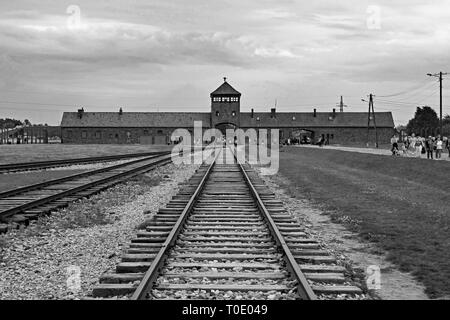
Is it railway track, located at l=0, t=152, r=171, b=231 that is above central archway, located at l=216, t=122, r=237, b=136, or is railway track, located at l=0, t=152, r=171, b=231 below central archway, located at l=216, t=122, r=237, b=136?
below

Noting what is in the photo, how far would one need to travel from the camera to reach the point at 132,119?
117m

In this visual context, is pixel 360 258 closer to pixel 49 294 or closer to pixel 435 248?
pixel 435 248

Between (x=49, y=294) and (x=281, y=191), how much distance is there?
45.1 feet

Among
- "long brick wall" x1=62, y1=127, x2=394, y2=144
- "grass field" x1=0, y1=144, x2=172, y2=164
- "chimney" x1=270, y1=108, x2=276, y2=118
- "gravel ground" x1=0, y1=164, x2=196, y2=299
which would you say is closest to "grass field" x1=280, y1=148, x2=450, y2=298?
"gravel ground" x1=0, y1=164, x2=196, y2=299

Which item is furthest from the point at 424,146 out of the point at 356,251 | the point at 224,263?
the point at 224,263

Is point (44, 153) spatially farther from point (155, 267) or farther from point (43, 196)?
point (155, 267)

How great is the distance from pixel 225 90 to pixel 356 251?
368 ft

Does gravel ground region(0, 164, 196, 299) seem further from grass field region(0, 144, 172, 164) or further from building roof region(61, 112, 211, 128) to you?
building roof region(61, 112, 211, 128)

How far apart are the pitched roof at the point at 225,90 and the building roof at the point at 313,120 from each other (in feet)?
17.7

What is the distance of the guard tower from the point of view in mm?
119438

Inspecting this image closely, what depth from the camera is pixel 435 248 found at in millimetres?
9562

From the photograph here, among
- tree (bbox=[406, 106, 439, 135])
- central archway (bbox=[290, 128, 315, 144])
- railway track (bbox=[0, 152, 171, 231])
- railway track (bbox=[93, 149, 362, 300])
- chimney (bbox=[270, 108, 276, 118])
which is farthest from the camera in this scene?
tree (bbox=[406, 106, 439, 135])
